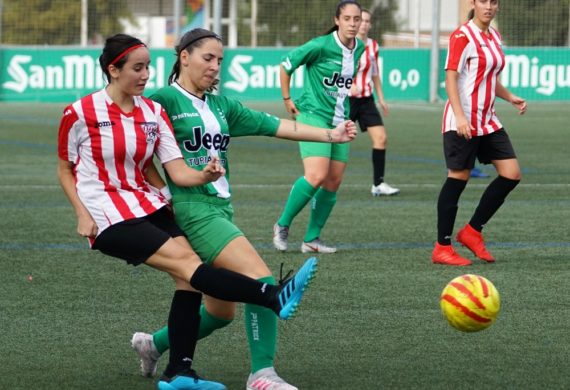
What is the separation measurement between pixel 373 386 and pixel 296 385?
1.09ft

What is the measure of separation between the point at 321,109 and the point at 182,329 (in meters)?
4.63

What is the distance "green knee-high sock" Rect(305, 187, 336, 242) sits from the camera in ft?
31.9

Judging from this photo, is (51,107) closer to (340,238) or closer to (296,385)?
(340,238)

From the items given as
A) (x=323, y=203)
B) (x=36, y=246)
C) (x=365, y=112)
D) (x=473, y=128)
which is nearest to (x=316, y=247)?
(x=323, y=203)

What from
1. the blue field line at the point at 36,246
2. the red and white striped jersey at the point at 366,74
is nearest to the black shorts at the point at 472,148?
the blue field line at the point at 36,246

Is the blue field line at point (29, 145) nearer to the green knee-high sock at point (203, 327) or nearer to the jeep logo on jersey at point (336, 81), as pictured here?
the jeep logo on jersey at point (336, 81)

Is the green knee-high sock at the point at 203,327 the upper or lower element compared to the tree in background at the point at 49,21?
lower

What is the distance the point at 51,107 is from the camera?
101 feet

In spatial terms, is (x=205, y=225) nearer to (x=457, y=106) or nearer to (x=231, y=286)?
(x=231, y=286)

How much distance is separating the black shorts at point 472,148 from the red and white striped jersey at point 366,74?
488cm

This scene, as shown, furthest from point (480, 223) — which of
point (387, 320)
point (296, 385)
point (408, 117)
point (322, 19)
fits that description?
point (322, 19)

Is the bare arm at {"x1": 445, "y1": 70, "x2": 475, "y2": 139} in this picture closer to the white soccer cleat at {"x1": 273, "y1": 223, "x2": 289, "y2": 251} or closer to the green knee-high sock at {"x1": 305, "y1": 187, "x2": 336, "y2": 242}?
the green knee-high sock at {"x1": 305, "y1": 187, "x2": 336, "y2": 242}

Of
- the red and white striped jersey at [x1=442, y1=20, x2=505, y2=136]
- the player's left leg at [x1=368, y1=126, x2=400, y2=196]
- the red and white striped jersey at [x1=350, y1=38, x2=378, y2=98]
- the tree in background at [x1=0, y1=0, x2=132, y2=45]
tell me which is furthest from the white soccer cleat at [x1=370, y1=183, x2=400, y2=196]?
the tree in background at [x1=0, y1=0, x2=132, y2=45]

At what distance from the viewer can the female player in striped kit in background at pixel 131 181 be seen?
530 cm
